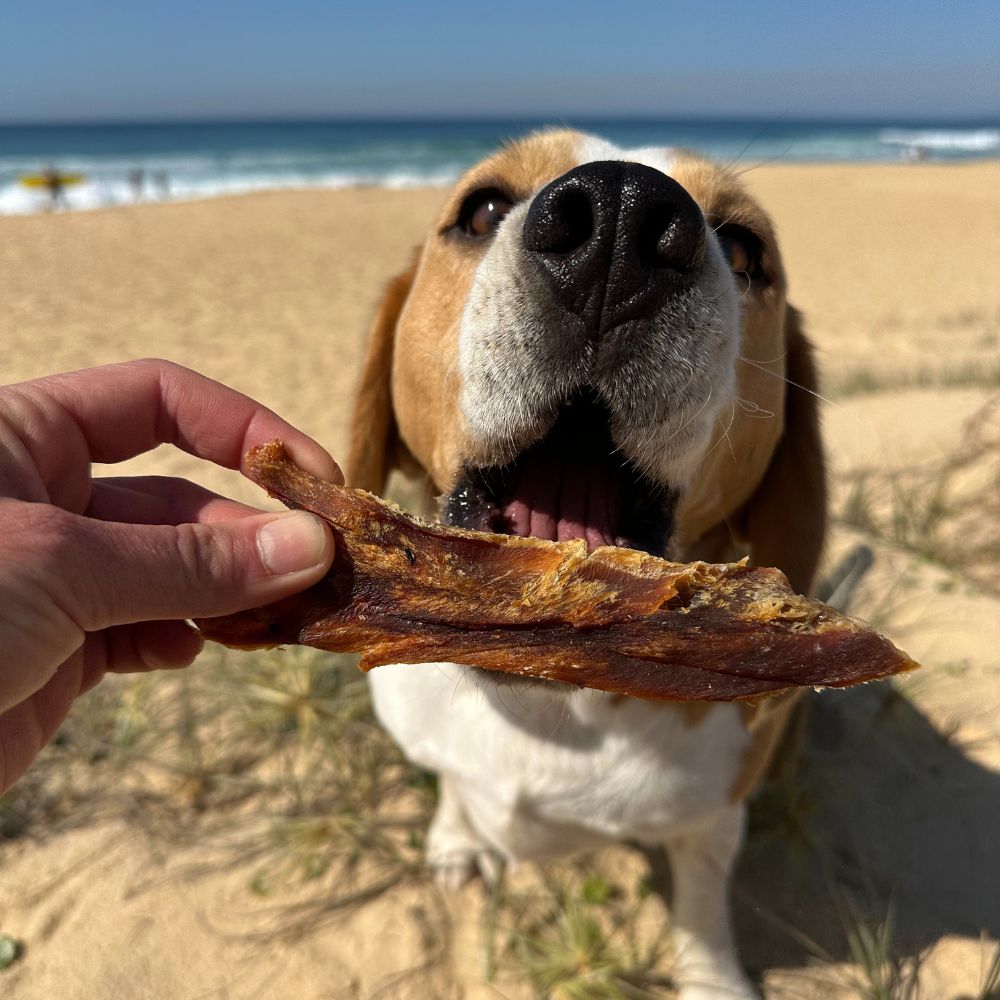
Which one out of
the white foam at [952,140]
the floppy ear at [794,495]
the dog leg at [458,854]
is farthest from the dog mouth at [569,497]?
the white foam at [952,140]

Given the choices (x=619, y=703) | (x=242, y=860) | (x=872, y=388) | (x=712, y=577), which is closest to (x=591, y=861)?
(x=619, y=703)

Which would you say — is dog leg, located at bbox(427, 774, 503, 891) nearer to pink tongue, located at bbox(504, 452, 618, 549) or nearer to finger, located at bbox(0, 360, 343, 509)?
pink tongue, located at bbox(504, 452, 618, 549)

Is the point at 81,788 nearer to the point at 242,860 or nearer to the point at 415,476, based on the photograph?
the point at 242,860

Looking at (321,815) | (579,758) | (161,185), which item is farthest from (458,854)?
(161,185)

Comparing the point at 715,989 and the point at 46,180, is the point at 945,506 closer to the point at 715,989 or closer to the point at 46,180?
the point at 715,989

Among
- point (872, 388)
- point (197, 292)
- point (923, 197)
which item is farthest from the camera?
point (923, 197)

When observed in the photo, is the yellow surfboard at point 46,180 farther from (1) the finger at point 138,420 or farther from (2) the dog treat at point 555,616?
(2) the dog treat at point 555,616
